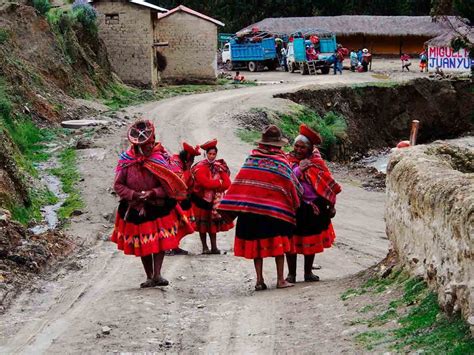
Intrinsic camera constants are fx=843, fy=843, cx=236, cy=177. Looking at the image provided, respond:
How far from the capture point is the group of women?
8.77m

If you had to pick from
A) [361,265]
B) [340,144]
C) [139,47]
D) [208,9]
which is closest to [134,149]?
[361,265]

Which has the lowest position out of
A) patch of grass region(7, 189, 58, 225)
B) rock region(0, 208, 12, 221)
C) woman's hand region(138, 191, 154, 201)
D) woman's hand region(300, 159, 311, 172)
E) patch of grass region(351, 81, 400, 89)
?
patch of grass region(351, 81, 400, 89)

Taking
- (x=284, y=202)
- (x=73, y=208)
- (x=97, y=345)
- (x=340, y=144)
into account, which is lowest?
(x=340, y=144)

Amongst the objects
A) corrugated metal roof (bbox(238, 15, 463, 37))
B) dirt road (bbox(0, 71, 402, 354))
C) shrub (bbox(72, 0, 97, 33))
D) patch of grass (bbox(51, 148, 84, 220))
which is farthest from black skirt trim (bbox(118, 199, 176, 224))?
corrugated metal roof (bbox(238, 15, 463, 37))

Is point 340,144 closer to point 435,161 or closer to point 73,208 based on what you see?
point 73,208

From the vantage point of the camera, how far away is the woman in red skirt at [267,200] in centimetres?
874

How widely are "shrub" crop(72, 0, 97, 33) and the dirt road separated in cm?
2123

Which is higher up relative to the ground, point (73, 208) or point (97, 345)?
point (97, 345)

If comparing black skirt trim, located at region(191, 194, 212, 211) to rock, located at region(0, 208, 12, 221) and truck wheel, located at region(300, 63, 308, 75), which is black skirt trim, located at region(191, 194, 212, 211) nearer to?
rock, located at region(0, 208, 12, 221)

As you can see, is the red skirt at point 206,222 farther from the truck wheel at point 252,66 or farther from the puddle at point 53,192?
the truck wheel at point 252,66

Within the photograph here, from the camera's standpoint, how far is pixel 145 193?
28.8 feet

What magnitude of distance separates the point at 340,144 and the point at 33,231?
61.2 feet

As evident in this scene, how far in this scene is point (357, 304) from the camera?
7.64 metres

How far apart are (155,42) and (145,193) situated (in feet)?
104
